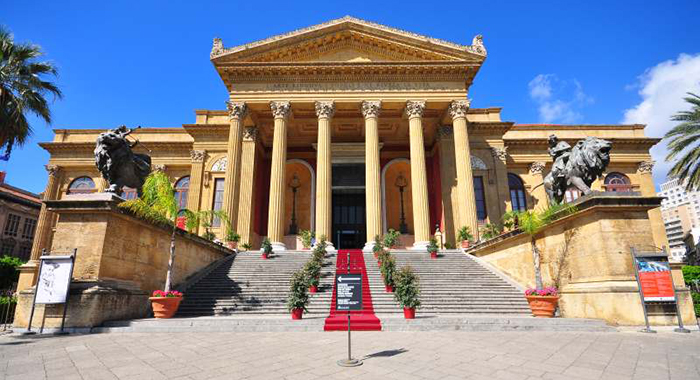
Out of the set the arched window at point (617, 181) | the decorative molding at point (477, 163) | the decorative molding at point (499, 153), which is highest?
the decorative molding at point (499, 153)

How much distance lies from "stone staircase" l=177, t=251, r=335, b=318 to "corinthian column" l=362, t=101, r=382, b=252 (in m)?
3.65

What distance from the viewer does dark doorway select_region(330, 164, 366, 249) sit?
28.0m

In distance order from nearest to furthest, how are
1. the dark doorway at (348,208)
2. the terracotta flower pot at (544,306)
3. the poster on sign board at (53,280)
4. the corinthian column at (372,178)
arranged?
the poster on sign board at (53,280)
the terracotta flower pot at (544,306)
the corinthian column at (372,178)
the dark doorway at (348,208)

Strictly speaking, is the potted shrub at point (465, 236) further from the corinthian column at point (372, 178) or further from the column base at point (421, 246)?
the corinthian column at point (372, 178)

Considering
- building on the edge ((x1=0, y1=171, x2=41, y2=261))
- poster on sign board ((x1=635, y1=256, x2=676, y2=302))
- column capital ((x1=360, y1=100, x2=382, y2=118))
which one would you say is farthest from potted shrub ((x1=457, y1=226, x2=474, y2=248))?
building on the edge ((x1=0, y1=171, x2=41, y2=261))

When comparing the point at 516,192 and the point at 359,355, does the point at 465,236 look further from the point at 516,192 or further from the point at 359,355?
the point at 359,355

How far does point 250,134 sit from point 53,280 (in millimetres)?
16761

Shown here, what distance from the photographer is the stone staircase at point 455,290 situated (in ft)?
36.8

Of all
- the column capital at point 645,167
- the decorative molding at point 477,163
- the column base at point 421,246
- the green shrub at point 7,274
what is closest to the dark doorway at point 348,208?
the decorative molding at point 477,163

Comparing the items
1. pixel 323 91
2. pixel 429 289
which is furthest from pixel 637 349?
pixel 323 91

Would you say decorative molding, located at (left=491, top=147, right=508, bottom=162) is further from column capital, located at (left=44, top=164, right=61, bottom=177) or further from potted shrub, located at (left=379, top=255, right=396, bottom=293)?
column capital, located at (left=44, top=164, right=61, bottom=177)

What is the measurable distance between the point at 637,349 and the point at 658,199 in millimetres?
5691

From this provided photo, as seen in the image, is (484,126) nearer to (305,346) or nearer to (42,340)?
(305,346)

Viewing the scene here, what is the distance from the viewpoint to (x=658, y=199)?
32.1 ft
